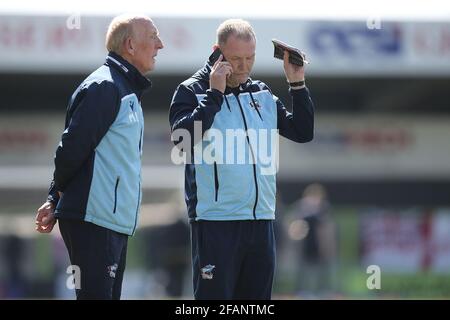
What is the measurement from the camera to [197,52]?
75.8 ft

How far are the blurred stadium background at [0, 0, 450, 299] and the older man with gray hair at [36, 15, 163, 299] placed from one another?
10734 mm

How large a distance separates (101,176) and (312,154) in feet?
68.9

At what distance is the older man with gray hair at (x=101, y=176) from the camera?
18.3 ft

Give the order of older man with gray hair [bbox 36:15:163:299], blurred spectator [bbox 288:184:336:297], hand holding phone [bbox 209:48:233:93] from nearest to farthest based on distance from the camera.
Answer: older man with gray hair [bbox 36:15:163:299]
hand holding phone [bbox 209:48:233:93]
blurred spectator [bbox 288:184:336:297]

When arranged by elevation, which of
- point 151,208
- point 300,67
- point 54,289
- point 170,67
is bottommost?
point 54,289

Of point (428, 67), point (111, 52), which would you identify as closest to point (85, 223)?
point (111, 52)

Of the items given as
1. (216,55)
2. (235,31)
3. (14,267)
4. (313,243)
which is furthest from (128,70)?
(14,267)

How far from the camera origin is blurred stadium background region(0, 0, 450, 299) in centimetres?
2023

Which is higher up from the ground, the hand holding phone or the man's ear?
the man's ear

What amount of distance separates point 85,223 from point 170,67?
Result: 17.8 m

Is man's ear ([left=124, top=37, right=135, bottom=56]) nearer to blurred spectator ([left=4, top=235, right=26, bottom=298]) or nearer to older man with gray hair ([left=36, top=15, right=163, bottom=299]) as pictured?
older man with gray hair ([left=36, top=15, right=163, bottom=299])

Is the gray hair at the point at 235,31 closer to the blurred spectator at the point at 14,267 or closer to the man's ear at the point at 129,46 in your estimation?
the man's ear at the point at 129,46

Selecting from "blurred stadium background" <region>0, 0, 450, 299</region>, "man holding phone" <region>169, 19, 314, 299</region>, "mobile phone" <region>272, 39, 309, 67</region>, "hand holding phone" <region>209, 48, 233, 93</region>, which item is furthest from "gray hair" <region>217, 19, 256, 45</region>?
"blurred stadium background" <region>0, 0, 450, 299</region>
